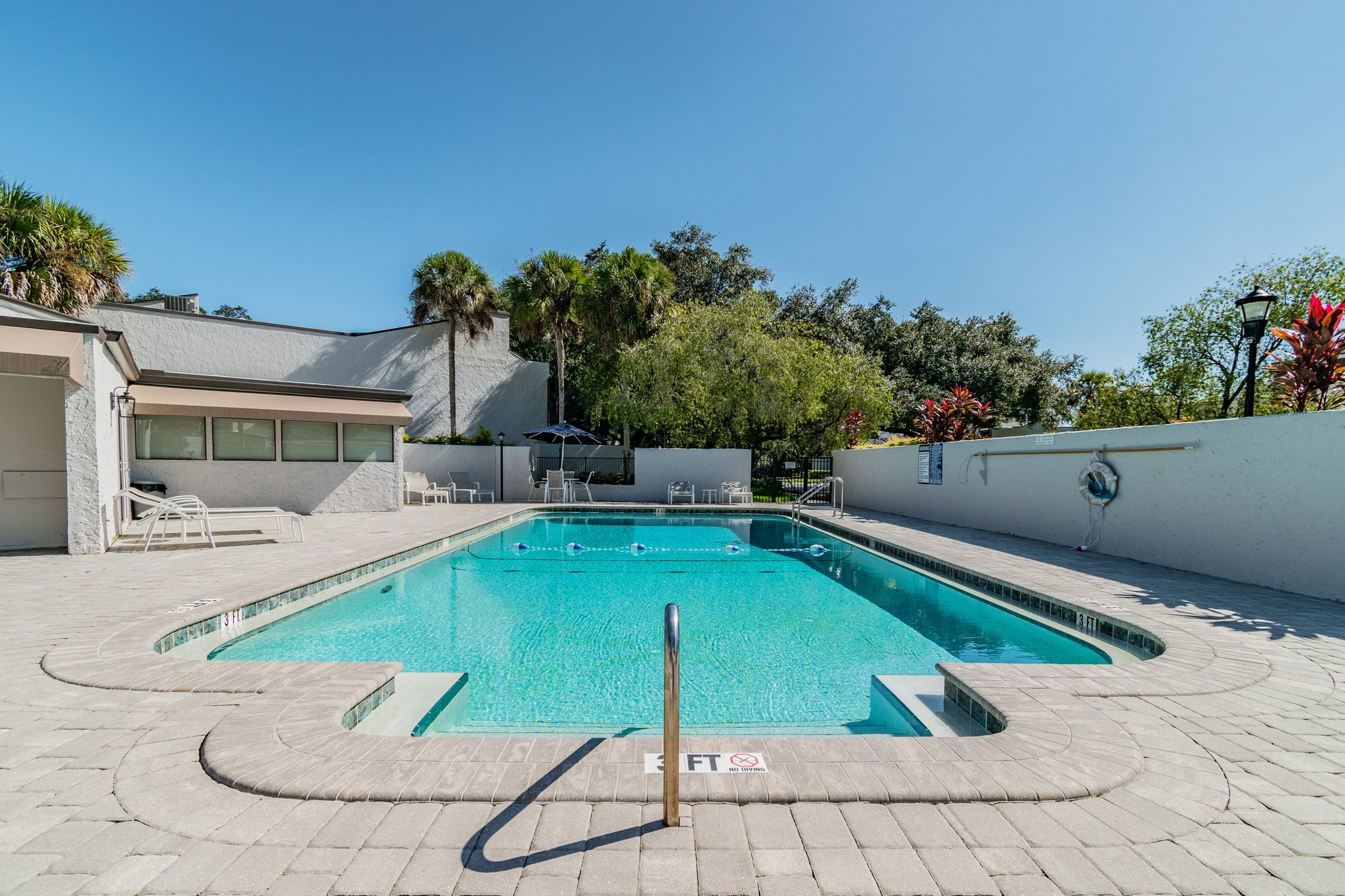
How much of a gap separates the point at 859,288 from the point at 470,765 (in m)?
28.7

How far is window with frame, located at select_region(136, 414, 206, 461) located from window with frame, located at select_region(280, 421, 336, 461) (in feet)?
4.85

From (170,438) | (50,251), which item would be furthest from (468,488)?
(50,251)

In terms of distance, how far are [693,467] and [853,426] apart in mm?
5967

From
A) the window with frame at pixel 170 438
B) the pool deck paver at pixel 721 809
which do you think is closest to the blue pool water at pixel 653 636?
the pool deck paver at pixel 721 809

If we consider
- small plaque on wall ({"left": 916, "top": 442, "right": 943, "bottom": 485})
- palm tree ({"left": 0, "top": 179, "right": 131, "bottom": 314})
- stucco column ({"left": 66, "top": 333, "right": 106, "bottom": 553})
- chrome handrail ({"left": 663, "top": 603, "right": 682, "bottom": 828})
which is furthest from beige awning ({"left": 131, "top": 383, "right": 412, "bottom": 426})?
chrome handrail ({"left": 663, "top": 603, "right": 682, "bottom": 828})

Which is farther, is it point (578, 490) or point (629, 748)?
point (578, 490)

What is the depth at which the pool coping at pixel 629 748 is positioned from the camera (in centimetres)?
240

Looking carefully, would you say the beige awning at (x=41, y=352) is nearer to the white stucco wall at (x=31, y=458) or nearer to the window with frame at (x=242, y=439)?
the white stucco wall at (x=31, y=458)

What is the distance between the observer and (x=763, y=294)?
25.8m

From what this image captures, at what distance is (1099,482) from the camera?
8875mm

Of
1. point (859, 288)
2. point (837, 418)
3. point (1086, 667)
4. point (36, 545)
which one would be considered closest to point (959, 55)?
point (837, 418)

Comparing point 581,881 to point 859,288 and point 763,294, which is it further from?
point 859,288

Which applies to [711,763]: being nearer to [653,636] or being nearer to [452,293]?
[653,636]

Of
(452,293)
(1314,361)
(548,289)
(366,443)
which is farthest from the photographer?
(452,293)
